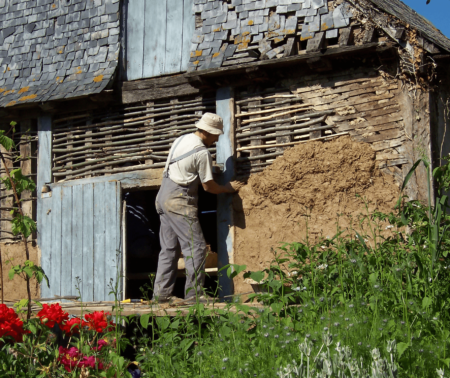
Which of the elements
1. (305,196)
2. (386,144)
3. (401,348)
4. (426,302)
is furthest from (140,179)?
(401,348)

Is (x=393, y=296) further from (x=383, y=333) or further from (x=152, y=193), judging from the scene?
(x=152, y=193)

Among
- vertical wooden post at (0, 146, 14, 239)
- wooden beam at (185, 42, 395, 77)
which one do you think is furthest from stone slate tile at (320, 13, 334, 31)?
vertical wooden post at (0, 146, 14, 239)

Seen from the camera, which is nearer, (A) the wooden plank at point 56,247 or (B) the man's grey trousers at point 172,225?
(B) the man's grey trousers at point 172,225

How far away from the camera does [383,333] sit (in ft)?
12.0

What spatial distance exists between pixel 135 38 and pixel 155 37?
0.29 meters

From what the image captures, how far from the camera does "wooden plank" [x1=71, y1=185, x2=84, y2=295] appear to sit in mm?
7566

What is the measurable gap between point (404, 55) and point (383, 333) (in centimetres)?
350

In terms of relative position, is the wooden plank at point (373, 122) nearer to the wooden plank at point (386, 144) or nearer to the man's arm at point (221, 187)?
the wooden plank at point (386, 144)

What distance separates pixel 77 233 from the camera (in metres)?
7.64

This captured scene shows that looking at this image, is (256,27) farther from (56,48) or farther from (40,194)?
(40,194)

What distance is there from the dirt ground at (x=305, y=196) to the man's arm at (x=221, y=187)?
0.08m

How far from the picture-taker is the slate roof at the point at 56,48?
25.8 feet

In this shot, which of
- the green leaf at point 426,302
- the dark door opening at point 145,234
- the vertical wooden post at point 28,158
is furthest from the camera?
the dark door opening at point 145,234

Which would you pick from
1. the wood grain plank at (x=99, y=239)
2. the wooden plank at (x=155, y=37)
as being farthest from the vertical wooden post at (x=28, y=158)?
the wooden plank at (x=155, y=37)
